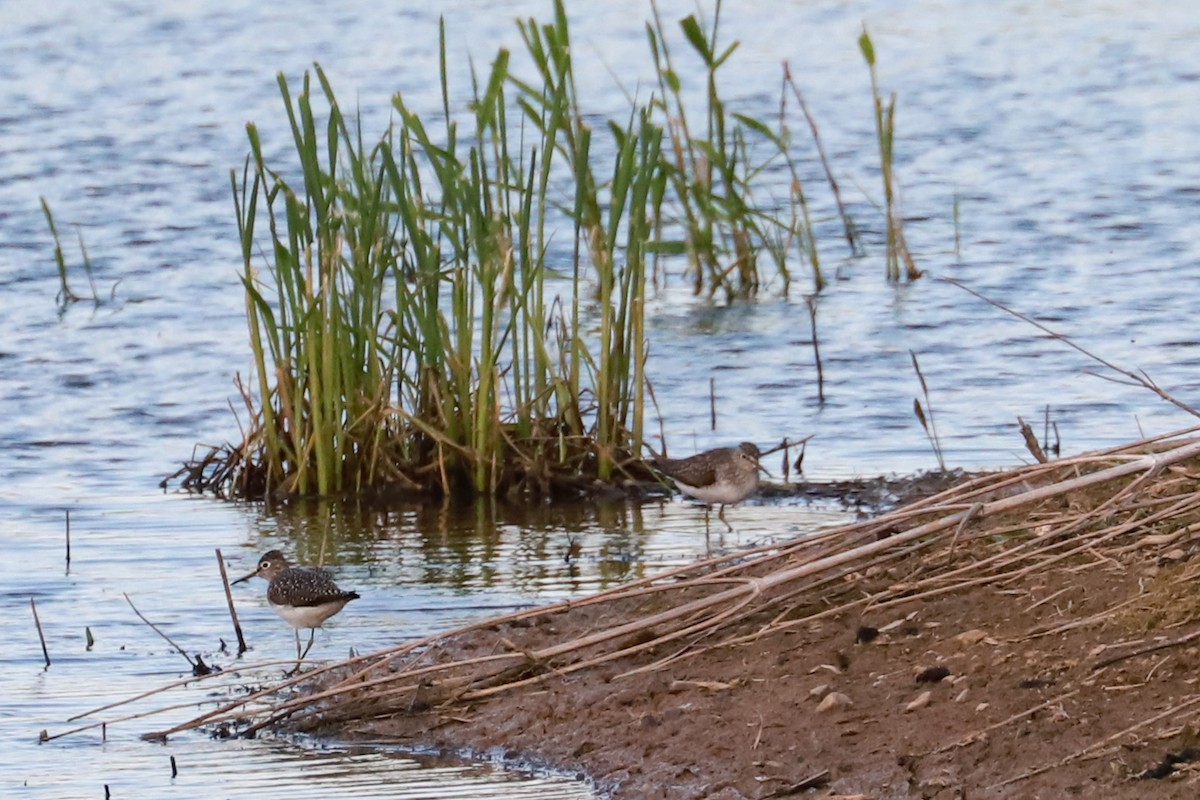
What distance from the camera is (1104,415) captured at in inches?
406

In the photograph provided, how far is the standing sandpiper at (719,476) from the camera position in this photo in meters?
8.55

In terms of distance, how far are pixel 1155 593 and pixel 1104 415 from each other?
4.90 metres

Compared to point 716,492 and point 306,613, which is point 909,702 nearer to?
point 306,613

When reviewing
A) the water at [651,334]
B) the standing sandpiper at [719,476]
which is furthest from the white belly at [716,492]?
the water at [651,334]

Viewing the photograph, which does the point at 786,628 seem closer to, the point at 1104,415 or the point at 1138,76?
the point at 1104,415

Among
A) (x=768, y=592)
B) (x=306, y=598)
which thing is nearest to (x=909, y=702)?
(x=768, y=592)

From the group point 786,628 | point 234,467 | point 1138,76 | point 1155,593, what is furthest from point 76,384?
point 1138,76

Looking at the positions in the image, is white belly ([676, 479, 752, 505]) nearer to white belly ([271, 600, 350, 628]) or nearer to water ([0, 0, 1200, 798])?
water ([0, 0, 1200, 798])

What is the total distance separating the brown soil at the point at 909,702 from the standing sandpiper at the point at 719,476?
231cm

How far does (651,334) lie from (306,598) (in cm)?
590

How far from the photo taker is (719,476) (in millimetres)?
8594

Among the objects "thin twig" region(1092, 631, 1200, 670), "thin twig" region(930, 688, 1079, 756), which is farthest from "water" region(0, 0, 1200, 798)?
"thin twig" region(1092, 631, 1200, 670)

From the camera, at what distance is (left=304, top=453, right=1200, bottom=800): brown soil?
5016mm

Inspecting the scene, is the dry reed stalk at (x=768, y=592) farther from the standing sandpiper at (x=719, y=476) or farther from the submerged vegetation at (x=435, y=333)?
the submerged vegetation at (x=435, y=333)
